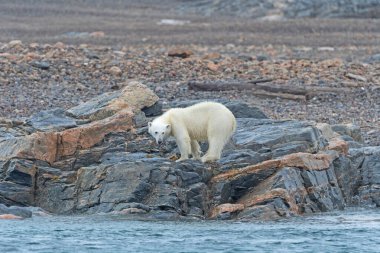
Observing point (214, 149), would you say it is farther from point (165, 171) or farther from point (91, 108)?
point (91, 108)

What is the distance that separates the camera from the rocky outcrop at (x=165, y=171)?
1448 centimetres

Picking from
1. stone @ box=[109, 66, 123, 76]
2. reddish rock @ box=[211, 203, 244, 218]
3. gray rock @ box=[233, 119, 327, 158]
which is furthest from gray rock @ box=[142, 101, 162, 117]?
stone @ box=[109, 66, 123, 76]

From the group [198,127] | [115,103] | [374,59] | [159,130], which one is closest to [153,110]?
[115,103]

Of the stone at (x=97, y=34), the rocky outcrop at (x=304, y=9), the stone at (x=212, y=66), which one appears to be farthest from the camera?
the rocky outcrop at (x=304, y=9)

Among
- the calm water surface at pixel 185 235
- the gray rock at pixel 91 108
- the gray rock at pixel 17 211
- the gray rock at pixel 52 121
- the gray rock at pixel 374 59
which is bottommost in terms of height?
the calm water surface at pixel 185 235

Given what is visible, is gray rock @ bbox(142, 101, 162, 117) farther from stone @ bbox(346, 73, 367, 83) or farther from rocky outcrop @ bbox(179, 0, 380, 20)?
rocky outcrop @ bbox(179, 0, 380, 20)

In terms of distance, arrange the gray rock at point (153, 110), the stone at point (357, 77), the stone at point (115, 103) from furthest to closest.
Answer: the stone at point (357, 77) < the gray rock at point (153, 110) < the stone at point (115, 103)

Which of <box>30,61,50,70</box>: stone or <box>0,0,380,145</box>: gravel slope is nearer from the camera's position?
<box>0,0,380,145</box>: gravel slope

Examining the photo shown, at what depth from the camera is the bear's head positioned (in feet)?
48.6

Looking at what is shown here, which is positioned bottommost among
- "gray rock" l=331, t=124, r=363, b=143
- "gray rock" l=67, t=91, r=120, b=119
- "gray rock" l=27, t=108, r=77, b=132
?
"gray rock" l=331, t=124, r=363, b=143

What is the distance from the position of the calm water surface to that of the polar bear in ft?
4.14

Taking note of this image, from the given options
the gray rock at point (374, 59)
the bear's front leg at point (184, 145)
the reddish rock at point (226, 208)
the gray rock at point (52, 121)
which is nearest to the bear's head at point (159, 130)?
the bear's front leg at point (184, 145)

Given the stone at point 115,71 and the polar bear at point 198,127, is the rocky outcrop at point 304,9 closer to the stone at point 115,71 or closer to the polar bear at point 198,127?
the stone at point 115,71

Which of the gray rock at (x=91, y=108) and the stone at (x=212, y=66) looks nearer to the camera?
the gray rock at (x=91, y=108)
